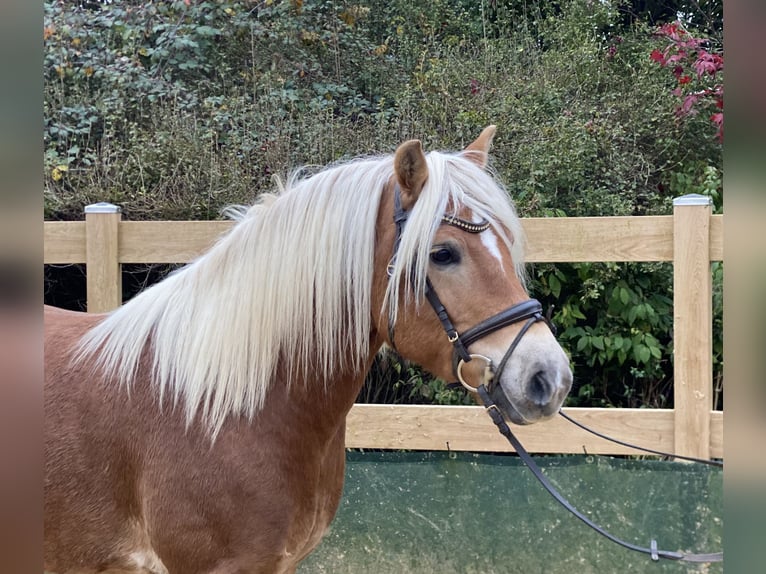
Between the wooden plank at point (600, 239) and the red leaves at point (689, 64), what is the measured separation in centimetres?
161

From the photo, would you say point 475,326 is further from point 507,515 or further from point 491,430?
point 507,515

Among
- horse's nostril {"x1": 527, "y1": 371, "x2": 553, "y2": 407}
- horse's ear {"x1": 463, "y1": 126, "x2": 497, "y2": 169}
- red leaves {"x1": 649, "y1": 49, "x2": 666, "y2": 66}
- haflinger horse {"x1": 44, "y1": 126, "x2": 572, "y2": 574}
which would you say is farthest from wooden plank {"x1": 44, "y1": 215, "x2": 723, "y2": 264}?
red leaves {"x1": 649, "y1": 49, "x2": 666, "y2": 66}

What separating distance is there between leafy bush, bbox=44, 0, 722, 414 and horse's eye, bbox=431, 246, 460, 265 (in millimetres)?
2489

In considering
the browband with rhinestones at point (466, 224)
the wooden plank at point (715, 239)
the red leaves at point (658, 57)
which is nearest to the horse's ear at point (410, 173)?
the browband with rhinestones at point (466, 224)

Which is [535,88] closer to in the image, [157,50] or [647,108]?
[647,108]

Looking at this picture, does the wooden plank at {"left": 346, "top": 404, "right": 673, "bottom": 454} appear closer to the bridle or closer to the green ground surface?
the green ground surface

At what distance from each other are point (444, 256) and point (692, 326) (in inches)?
75.4

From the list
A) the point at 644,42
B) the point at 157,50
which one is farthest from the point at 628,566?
the point at 157,50

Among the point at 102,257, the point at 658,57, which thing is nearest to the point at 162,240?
the point at 102,257

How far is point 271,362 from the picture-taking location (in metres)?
1.75

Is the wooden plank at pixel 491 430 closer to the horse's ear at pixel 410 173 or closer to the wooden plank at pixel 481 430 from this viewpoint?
the wooden plank at pixel 481 430

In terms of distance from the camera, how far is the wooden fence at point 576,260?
305 cm

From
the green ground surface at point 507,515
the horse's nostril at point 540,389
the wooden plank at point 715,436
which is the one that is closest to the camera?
the horse's nostril at point 540,389

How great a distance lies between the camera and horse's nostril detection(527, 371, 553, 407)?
4.99 feet
